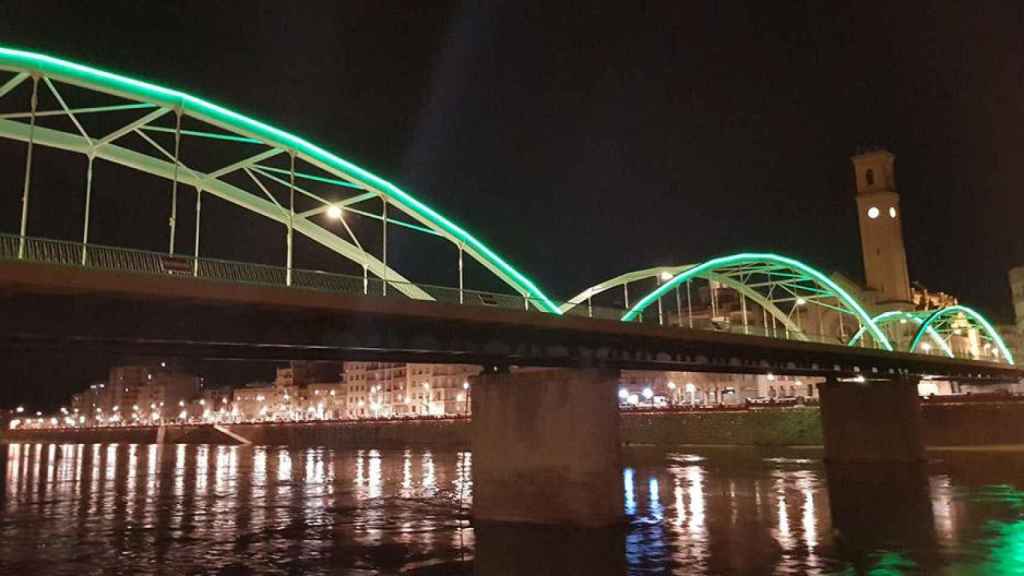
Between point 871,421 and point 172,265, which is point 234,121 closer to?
point 172,265

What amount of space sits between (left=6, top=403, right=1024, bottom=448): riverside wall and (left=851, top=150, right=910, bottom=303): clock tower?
5138 centimetres

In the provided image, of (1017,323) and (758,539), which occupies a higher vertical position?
(1017,323)

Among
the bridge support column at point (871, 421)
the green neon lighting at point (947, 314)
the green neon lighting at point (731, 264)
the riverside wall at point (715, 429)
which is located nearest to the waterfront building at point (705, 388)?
the riverside wall at point (715, 429)

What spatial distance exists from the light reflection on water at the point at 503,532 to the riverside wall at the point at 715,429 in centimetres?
2677

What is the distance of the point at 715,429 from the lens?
3723 inches

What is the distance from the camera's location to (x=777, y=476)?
51094 mm

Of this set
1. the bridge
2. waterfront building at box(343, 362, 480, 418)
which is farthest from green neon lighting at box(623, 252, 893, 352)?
waterfront building at box(343, 362, 480, 418)

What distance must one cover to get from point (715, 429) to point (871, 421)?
112ft

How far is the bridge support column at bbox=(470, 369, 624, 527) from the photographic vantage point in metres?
30.4

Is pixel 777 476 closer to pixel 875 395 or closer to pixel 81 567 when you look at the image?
pixel 875 395

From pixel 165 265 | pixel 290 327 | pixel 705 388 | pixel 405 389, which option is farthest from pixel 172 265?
pixel 405 389

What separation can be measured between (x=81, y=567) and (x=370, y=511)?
14693 mm

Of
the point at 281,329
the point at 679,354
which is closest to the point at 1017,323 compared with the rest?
the point at 679,354

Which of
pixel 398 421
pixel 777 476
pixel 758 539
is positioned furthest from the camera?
pixel 398 421
